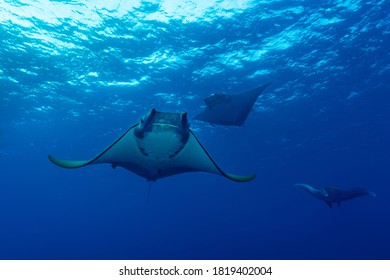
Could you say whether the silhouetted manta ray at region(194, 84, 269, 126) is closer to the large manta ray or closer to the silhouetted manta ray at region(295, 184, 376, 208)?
the silhouetted manta ray at region(295, 184, 376, 208)

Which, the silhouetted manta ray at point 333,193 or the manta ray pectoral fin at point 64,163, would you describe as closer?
the manta ray pectoral fin at point 64,163

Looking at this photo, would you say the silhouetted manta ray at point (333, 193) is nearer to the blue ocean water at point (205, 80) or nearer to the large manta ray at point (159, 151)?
the blue ocean water at point (205, 80)

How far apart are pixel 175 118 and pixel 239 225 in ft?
286

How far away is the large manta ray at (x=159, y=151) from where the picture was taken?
4.73 meters

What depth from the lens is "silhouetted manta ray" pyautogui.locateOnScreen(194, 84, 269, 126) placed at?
35.0 ft

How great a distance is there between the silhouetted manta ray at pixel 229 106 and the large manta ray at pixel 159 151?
5434mm

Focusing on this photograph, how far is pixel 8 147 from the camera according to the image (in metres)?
29.1

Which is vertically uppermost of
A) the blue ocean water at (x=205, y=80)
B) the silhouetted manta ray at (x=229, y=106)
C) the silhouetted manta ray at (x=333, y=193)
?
the blue ocean water at (x=205, y=80)

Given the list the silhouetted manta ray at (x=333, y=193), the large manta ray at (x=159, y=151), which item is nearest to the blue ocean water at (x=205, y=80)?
the large manta ray at (x=159, y=151)

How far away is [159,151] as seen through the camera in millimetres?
5242

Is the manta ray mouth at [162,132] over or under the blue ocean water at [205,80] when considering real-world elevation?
under

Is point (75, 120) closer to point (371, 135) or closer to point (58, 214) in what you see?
point (371, 135)

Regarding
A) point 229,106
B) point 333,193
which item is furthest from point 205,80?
point 333,193

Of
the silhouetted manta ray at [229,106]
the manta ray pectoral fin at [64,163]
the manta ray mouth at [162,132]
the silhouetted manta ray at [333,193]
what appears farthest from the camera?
the silhouetted manta ray at [333,193]
